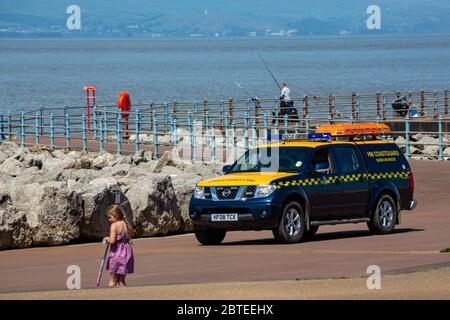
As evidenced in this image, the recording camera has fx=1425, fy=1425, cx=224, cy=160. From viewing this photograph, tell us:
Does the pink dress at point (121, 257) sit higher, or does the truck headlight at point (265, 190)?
the truck headlight at point (265, 190)

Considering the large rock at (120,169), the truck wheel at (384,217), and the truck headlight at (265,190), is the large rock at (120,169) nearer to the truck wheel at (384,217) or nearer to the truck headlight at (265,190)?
the truck wheel at (384,217)

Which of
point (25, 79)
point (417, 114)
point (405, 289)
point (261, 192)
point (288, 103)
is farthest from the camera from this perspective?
point (25, 79)

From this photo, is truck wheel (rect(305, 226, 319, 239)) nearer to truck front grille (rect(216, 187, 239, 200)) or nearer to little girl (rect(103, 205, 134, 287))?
truck front grille (rect(216, 187, 239, 200))

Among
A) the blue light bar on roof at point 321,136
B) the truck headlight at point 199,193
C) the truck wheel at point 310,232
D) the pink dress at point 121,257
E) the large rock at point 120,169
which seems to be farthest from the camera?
the large rock at point 120,169

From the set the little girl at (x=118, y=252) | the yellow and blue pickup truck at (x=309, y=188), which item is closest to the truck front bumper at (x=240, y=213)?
the yellow and blue pickup truck at (x=309, y=188)

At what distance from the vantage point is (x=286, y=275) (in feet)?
53.3

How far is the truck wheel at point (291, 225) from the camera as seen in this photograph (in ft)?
66.5

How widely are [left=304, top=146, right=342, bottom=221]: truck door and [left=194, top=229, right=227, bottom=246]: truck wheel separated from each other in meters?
1.41

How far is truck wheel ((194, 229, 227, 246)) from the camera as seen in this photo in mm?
20859

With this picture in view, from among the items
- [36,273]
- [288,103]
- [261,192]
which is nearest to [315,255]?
[261,192]

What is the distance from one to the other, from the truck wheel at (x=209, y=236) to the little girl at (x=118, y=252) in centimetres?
562

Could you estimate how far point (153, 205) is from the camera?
2273 centimetres

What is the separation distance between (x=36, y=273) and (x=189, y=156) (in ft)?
59.3
